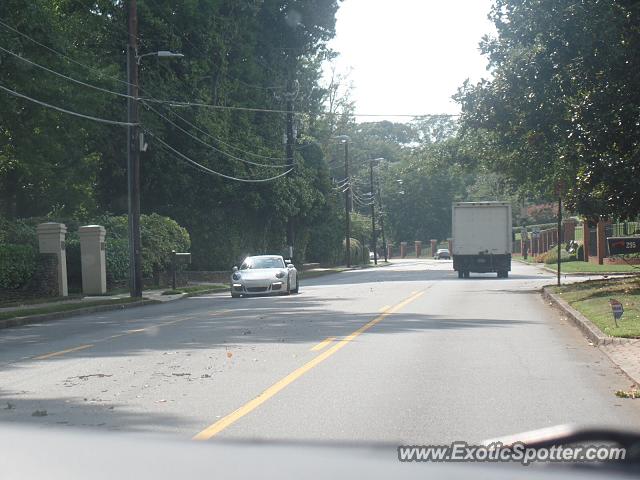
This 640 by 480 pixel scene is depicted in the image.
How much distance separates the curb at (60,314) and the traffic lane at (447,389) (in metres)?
9.06

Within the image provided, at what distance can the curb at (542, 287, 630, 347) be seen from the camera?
45.7 ft

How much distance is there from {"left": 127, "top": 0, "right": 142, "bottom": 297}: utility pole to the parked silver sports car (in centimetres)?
323

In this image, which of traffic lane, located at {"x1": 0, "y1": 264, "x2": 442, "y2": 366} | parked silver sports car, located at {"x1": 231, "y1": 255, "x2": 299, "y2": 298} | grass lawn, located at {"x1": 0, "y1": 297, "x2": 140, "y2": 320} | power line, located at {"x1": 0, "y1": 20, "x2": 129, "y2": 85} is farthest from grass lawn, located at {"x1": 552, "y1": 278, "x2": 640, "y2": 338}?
power line, located at {"x1": 0, "y1": 20, "x2": 129, "y2": 85}

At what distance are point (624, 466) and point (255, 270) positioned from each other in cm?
2921

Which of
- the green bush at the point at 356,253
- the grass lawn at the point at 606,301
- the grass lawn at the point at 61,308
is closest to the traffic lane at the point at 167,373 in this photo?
the grass lawn at the point at 606,301

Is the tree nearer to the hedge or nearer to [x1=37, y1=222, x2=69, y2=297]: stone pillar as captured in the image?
[x1=37, y1=222, x2=69, y2=297]: stone pillar

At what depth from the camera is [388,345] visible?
1429 cm

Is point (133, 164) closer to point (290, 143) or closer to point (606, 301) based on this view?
point (606, 301)

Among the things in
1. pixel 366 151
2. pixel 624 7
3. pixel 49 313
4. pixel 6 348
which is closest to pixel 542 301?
pixel 624 7

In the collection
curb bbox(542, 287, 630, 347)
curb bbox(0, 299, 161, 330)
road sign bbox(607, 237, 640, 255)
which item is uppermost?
road sign bbox(607, 237, 640, 255)

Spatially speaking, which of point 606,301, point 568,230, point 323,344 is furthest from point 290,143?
point 323,344

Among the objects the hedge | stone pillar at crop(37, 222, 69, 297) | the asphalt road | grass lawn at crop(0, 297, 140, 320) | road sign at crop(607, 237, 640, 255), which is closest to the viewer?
the asphalt road

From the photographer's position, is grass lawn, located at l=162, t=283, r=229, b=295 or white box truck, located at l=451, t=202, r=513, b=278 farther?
white box truck, located at l=451, t=202, r=513, b=278

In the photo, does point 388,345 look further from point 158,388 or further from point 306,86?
point 306,86
